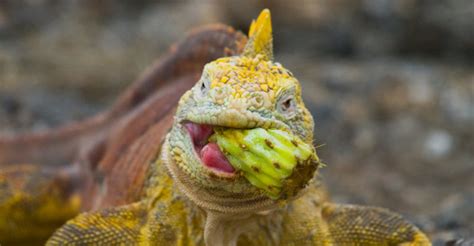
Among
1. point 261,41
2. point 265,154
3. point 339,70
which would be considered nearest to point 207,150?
point 265,154

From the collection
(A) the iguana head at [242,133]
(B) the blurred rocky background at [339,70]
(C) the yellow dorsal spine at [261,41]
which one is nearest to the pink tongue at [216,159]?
(A) the iguana head at [242,133]

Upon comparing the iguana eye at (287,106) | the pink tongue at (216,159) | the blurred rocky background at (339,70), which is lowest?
the blurred rocky background at (339,70)

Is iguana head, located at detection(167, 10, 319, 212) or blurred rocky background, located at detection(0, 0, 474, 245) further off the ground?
iguana head, located at detection(167, 10, 319, 212)

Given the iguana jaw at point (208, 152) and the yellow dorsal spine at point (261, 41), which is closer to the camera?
the iguana jaw at point (208, 152)

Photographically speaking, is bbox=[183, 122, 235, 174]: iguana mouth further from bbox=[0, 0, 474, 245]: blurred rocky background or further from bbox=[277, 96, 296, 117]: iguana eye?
bbox=[0, 0, 474, 245]: blurred rocky background

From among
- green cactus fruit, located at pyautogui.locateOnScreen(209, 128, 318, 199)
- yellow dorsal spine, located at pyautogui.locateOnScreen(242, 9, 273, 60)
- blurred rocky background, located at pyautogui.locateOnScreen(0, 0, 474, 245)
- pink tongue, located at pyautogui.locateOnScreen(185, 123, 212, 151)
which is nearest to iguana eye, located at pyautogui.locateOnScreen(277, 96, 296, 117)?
green cactus fruit, located at pyautogui.locateOnScreen(209, 128, 318, 199)

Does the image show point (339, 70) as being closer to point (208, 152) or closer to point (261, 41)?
point (261, 41)

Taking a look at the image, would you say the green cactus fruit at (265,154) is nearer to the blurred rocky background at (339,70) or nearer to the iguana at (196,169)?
the iguana at (196,169)

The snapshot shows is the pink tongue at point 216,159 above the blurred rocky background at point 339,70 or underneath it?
above

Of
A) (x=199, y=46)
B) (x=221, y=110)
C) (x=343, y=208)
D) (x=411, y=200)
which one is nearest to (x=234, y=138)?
(x=221, y=110)
